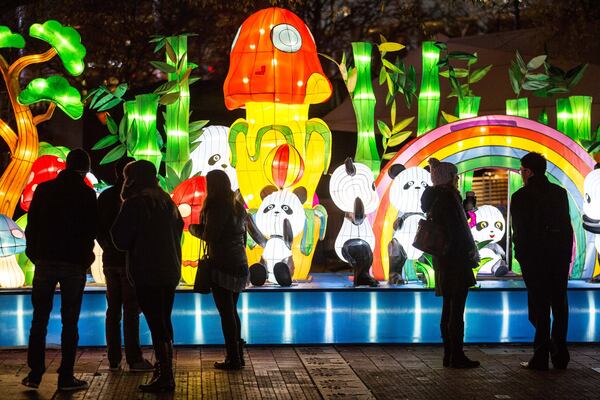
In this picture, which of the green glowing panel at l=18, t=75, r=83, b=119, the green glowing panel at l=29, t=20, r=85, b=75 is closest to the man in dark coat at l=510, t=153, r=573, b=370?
the green glowing panel at l=18, t=75, r=83, b=119

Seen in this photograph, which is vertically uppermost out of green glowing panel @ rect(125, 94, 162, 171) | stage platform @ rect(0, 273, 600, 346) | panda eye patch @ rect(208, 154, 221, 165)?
green glowing panel @ rect(125, 94, 162, 171)

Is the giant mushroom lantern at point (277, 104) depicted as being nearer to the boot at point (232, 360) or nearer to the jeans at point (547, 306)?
the boot at point (232, 360)

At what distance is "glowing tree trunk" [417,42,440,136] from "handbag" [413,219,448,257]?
12.0 feet

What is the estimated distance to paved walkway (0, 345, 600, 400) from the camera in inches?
293

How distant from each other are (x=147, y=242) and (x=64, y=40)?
4.19 m

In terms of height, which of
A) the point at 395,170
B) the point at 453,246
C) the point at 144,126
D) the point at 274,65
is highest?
the point at 274,65

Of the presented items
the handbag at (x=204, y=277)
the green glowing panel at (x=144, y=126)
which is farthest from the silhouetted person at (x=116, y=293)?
the green glowing panel at (x=144, y=126)

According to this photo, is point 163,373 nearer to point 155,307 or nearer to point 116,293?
point 155,307

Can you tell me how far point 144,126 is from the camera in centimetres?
1106

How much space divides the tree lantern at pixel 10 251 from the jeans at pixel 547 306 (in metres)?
4.77

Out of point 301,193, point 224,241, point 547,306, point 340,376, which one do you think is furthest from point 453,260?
→ point 301,193

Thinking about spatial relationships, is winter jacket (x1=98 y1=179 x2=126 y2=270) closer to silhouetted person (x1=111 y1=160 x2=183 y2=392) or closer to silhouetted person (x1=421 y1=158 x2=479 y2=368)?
silhouetted person (x1=111 y1=160 x2=183 y2=392)

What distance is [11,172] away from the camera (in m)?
10.7

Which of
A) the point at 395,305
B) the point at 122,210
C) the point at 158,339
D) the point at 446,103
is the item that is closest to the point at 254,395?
the point at 158,339
